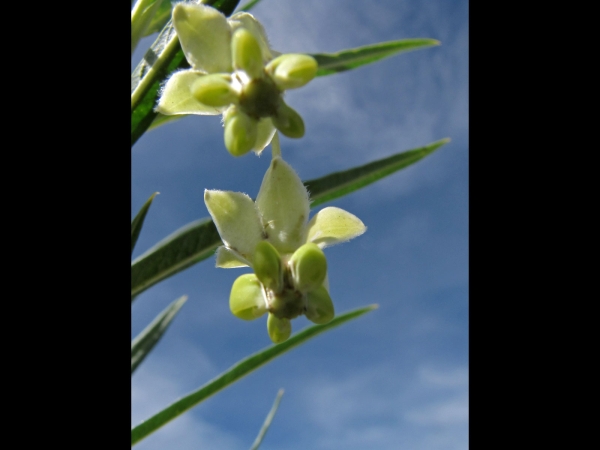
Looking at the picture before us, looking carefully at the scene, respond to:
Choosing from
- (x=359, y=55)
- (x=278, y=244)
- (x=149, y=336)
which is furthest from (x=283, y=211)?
(x=149, y=336)

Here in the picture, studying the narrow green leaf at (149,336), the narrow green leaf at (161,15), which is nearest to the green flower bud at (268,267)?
the narrow green leaf at (161,15)

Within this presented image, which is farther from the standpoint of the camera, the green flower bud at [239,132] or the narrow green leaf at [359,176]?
the narrow green leaf at [359,176]

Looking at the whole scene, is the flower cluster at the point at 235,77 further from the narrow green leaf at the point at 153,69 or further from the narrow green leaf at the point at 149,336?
the narrow green leaf at the point at 149,336

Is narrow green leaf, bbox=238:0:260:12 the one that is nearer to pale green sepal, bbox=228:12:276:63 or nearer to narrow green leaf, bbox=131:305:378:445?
pale green sepal, bbox=228:12:276:63

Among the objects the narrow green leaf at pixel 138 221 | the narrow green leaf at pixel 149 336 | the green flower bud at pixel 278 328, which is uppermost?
the narrow green leaf at pixel 138 221

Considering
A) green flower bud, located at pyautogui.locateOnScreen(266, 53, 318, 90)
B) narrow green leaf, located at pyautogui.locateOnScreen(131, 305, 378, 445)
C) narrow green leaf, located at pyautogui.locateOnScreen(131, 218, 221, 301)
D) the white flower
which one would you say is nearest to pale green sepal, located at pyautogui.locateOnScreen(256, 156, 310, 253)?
the white flower

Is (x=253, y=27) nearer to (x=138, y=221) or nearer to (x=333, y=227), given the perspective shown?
(x=333, y=227)
